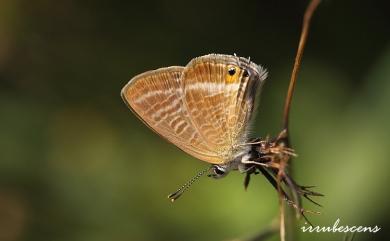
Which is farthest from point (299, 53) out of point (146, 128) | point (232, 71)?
point (146, 128)

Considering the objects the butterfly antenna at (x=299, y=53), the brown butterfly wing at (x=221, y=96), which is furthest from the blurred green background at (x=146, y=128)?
the butterfly antenna at (x=299, y=53)

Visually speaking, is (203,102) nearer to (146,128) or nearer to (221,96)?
(221,96)

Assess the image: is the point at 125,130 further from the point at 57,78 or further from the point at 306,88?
the point at 306,88

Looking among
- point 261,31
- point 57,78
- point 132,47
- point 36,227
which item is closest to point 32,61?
point 57,78

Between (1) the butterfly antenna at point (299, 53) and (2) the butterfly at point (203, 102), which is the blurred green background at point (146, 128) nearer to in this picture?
(2) the butterfly at point (203, 102)

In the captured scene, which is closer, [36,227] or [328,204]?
[328,204]
